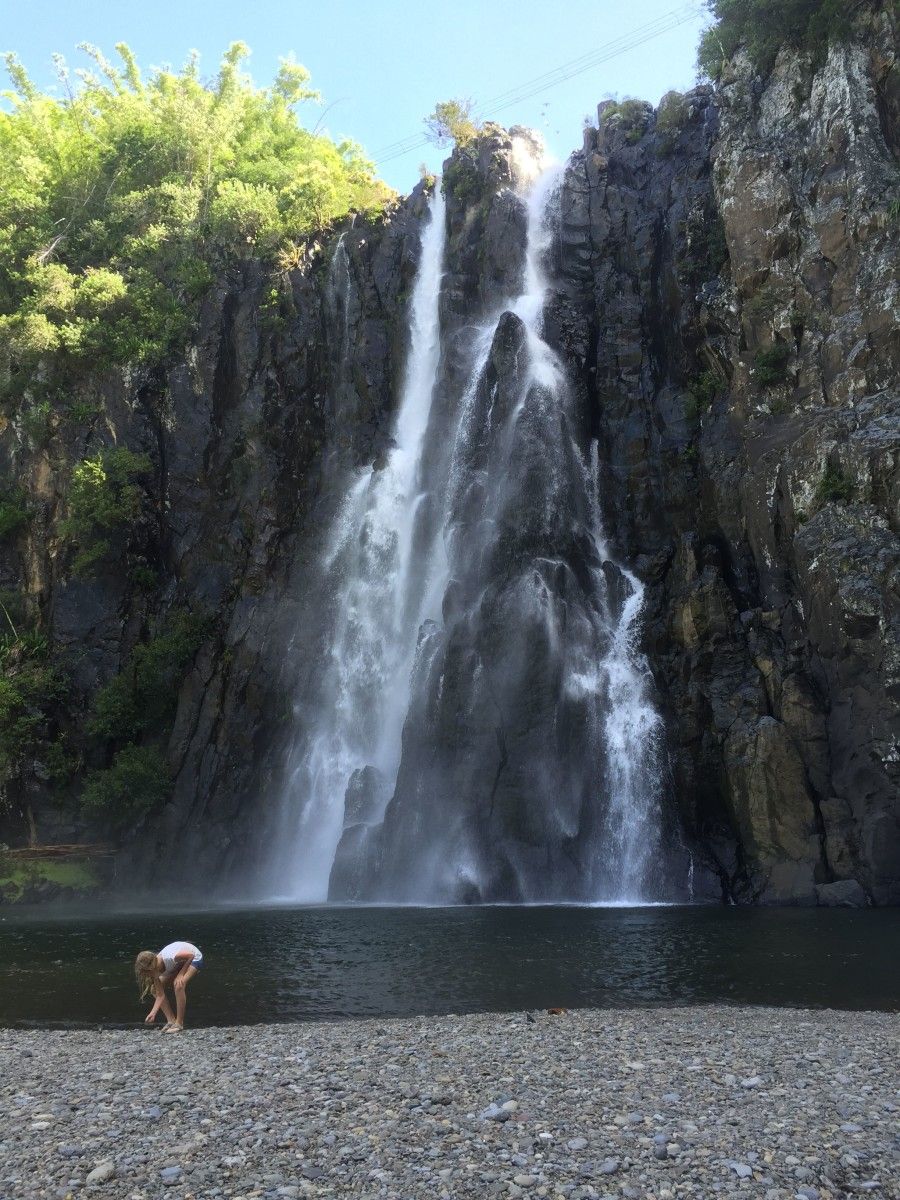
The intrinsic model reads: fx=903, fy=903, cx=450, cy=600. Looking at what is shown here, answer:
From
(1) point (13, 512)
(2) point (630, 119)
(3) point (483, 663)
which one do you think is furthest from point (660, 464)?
(1) point (13, 512)

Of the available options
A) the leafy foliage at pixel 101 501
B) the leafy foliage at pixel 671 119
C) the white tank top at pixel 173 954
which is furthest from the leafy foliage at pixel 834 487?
the leafy foliage at pixel 101 501

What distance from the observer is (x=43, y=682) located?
32.1 metres

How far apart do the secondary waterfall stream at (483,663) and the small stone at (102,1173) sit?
17.6m

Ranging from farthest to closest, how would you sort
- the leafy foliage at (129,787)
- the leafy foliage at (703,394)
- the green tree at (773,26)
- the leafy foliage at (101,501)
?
1. the leafy foliage at (101,501)
2. the leafy foliage at (129,787)
3. the leafy foliage at (703,394)
4. the green tree at (773,26)

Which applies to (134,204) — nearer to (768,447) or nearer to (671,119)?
(671,119)

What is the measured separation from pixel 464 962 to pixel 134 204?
39.8 m

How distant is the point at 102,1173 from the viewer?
18.4ft

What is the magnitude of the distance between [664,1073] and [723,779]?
17131 millimetres

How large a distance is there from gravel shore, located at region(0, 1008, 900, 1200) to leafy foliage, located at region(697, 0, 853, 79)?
29329 millimetres

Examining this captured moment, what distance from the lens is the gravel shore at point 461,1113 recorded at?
5469mm

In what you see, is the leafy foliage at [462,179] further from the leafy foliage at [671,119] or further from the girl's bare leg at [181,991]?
the girl's bare leg at [181,991]

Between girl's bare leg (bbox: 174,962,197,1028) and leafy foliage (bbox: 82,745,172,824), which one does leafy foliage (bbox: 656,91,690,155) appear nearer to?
leafy foliage (bbox: 82,745,172,824)

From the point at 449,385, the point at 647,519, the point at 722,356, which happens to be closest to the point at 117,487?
the point at 449,385

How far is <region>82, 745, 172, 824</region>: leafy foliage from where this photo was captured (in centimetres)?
3067
